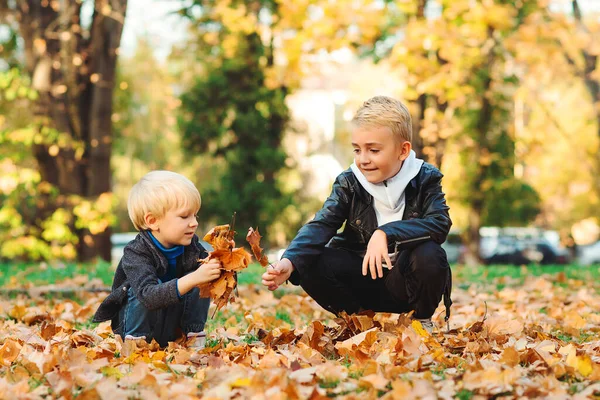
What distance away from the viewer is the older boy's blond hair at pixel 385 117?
394 centimetres

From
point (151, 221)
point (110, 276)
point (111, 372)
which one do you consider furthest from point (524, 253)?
point (111, 372)

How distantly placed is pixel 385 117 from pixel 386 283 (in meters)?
0.82

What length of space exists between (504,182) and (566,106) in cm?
1280

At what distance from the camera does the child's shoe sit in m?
3.75

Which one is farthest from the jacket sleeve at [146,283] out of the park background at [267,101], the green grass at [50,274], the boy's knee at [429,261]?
the park background at [267,101]

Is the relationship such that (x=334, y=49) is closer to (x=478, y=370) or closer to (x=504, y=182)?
(x=504, y=182)

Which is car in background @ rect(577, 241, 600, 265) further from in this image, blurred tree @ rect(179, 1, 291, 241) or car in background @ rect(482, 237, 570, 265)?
blurred tree @ rect(179, 1, 291, 241)

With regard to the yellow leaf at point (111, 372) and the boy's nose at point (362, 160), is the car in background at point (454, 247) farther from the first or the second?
the yellow leaf at point (111, 372)

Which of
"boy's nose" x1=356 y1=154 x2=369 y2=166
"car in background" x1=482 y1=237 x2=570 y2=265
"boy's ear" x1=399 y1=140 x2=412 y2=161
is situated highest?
"boy's ear" x1=399 y1=140 x2=412 y2=161

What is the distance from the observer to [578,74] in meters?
17.9

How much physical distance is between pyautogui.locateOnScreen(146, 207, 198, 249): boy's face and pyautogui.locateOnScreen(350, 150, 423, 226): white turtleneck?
34.4 inches

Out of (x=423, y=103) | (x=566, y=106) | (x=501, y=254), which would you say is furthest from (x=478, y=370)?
(x=566, y=106)

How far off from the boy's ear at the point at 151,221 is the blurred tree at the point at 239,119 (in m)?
16.3

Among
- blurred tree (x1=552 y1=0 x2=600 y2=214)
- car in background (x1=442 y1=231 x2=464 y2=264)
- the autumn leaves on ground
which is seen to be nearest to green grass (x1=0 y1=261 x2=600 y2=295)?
the autumn leaves on ground
